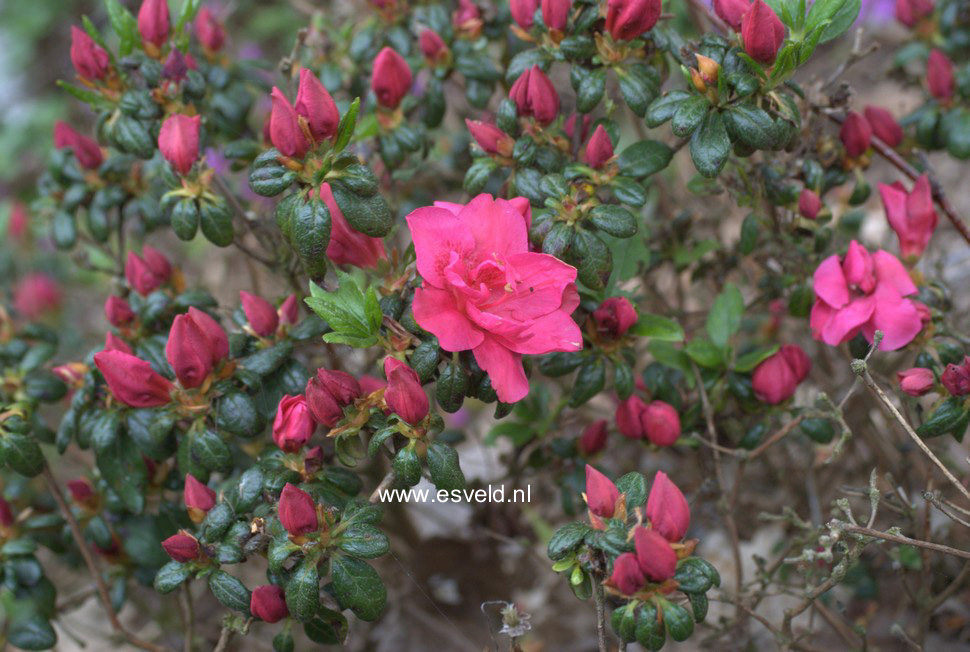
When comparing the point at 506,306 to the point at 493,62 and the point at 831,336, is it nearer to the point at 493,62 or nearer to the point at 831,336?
the point at 831,336

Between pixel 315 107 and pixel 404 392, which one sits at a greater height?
pixel 315 107

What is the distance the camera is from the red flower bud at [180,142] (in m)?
1.26

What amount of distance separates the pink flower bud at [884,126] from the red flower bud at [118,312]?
1.32 meters

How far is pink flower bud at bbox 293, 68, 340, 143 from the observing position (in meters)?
1.10

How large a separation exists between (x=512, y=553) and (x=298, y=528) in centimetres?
109

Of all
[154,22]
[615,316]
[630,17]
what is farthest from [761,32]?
[154,22]

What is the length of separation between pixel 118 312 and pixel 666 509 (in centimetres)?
92

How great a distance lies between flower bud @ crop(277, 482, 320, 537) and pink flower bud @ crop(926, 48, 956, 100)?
1.37 m

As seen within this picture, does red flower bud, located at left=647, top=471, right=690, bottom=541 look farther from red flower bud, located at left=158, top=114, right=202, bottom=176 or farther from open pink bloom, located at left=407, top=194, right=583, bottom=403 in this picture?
red flower bud, located at left=158, top=114, right=202, bottom=176

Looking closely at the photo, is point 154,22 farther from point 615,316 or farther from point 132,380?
point 615,316

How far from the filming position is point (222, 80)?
66.4 inches

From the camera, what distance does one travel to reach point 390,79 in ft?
4.81

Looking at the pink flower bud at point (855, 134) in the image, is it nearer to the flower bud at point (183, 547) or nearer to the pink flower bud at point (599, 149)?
the pink flower bud at point (599, 149)

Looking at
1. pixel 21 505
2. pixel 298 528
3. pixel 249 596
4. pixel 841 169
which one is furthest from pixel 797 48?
pixel 21 505
